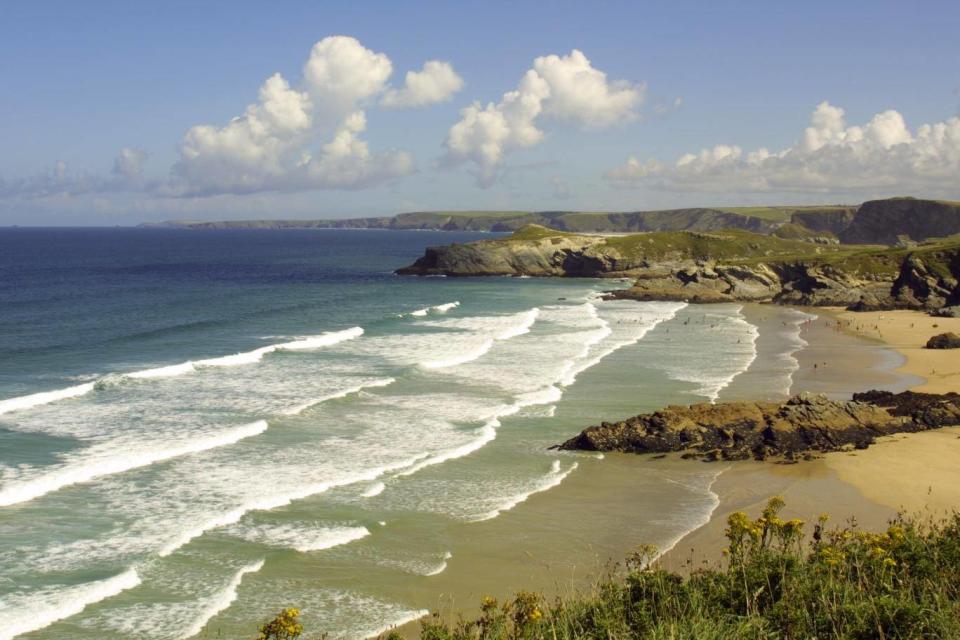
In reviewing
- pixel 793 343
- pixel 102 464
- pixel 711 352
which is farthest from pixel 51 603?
pixel 793 343

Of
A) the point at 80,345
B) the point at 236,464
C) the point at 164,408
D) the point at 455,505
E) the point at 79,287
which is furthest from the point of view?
the point at 79,287

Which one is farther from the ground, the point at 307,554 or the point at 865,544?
the point at 865,544

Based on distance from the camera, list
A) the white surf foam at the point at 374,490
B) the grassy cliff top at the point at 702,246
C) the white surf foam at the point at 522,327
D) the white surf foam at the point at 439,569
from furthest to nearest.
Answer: the grassy cliff top at the point at 702,246 → the white surf foam at the point at 522,327 → the white surf foam at the point at 374,490 → the white surf foam at the point at 439,569

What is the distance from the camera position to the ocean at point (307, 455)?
60.5 feet

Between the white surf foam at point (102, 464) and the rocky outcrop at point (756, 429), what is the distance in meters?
12.2

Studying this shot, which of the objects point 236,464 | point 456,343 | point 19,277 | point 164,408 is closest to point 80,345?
point 164,408

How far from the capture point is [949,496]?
24297 mm

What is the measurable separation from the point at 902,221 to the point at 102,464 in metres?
181

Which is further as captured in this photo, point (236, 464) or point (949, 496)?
point (236, 464)

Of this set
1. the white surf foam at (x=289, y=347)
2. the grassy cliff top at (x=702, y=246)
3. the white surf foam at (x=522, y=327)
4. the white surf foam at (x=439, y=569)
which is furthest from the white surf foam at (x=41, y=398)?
the grassy cliff top at (x=702, y=246)

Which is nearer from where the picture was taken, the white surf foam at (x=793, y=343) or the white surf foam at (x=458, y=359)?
the white surf foam at (x=793, y=343)

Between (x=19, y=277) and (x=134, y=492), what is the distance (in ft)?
280

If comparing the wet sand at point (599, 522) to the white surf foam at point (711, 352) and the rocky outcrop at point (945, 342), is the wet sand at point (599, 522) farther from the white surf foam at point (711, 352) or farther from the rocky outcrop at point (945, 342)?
the rocky outcrop at point (945, 342)

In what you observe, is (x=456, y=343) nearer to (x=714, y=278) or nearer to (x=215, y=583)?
(x=215, y=583)
